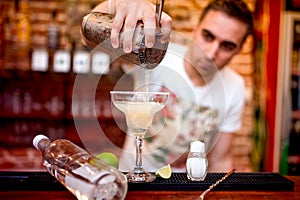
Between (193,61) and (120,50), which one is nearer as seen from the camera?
(120,50)

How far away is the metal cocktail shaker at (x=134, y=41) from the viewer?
1018 mm

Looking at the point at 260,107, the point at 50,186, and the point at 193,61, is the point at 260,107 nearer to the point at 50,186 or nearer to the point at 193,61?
the point at 193,61

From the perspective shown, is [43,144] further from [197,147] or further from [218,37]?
[218,37]

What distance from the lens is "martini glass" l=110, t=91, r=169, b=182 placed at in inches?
39.6

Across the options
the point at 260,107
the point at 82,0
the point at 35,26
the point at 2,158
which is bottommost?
the point at 2,158

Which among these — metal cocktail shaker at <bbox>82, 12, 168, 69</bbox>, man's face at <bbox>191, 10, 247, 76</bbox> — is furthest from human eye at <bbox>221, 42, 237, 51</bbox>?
metal cocktail shaker at <bbox>82, 12, 168, 69</bbox>

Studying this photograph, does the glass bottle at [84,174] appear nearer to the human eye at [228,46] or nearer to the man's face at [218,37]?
the man's face at [218,37]

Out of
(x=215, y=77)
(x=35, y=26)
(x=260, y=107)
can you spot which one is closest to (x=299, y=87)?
(x=260, y=107)

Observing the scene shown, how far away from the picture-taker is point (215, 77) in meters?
1.85

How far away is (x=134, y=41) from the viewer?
102cm

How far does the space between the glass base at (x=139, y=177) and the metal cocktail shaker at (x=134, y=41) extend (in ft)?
1.01

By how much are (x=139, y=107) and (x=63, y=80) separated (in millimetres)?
2477

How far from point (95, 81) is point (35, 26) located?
74 centimetres

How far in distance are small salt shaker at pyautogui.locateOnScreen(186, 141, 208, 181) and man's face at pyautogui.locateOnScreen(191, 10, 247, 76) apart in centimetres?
86
